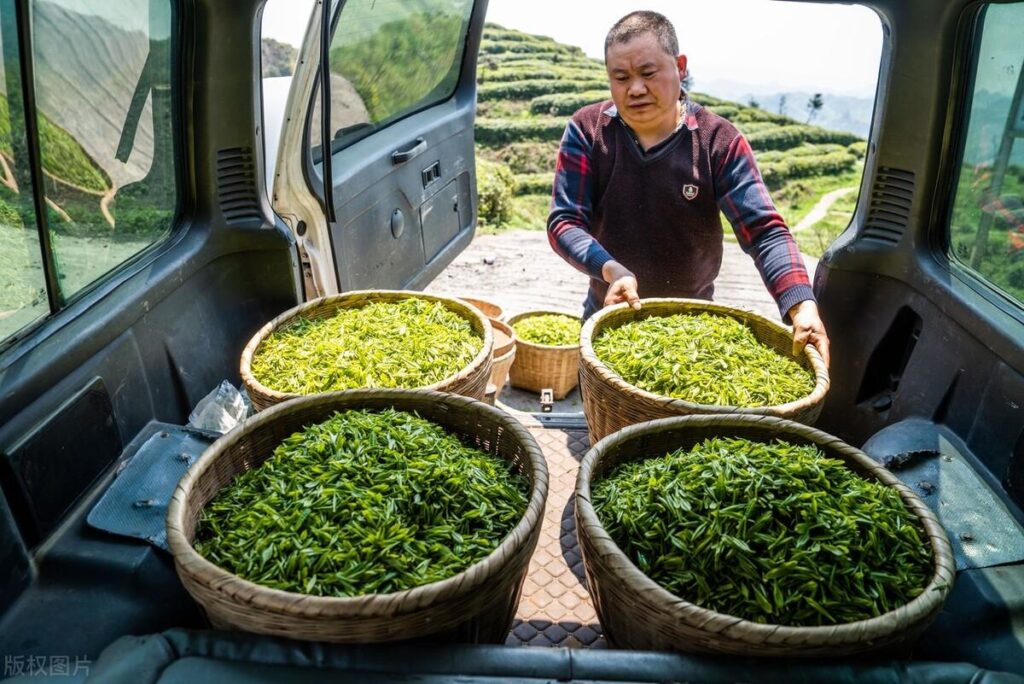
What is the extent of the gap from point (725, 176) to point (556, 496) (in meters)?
1.50

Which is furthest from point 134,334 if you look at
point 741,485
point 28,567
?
point 741,485

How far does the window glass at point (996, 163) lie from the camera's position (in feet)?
7.29

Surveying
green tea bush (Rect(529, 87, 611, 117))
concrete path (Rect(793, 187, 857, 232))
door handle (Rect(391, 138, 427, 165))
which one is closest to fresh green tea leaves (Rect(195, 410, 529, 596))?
door handle (Rect(391, 138, 427, 165))

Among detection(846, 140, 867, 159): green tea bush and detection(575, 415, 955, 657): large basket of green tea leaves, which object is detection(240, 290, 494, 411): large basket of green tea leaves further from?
detection(846, 140, 867, 159): green tea bush

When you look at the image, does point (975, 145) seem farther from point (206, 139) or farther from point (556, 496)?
point (206, 139)

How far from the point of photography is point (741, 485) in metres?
1.61

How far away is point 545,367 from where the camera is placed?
4773 millimetres

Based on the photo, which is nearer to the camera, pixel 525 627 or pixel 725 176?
pixel 525 627

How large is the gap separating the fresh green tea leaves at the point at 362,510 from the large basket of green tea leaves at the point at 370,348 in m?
0.34

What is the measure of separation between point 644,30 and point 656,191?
63 cm

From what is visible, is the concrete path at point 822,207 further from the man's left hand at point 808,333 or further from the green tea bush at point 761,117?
the man's left hand at point 808,333

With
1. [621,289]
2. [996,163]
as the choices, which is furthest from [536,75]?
[996,163]

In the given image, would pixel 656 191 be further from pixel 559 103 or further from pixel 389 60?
pixel 559 103

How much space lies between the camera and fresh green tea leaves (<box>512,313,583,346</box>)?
16.1 ft
